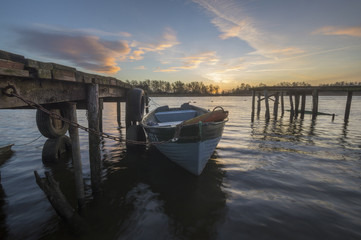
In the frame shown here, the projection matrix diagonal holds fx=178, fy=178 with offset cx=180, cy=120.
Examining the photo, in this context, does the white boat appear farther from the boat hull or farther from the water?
the water

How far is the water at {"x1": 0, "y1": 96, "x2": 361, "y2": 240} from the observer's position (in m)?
3.99

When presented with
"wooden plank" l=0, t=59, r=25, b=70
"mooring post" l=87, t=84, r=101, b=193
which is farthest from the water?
"wooden plank" l=0, t=59, r=25, b=70

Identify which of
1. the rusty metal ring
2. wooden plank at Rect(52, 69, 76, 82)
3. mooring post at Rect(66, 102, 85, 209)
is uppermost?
wooden plank at Rect(52, 69, 76, 82)

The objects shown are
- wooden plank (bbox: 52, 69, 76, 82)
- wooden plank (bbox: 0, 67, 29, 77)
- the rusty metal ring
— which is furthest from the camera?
wooden plank (bbox: 52, 69, 76, 82)

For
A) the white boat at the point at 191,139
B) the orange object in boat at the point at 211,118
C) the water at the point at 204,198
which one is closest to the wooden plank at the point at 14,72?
the white boat at the point at 191,139

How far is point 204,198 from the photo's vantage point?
17.2 ft

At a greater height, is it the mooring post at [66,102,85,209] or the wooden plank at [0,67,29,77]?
the wooden plank at [0,67,29,77]

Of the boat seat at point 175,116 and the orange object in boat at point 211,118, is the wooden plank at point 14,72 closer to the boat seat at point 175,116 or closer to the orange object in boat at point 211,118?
the orange object in boat at point 211,118

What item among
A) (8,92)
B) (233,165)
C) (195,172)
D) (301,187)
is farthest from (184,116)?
(8,92)

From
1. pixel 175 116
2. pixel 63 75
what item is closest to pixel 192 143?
pixel 63 75

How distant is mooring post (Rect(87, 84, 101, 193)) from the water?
0.57m

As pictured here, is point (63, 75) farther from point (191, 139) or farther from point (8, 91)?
point (191, 139)

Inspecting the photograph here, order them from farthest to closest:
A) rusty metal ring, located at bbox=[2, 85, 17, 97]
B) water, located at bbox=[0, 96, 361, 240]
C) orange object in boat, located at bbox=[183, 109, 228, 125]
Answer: orange object in boat, located at bbox=[183, 109, 228, 125], water, located at bbox=[0, 96, 361, 240], rusty metal ring, located at bbox=[2, 85, 17, 97]

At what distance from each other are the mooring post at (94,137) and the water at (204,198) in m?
0.57
